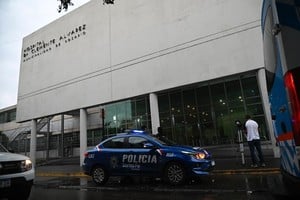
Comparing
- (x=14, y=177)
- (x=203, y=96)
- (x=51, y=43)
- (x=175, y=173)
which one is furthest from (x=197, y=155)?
(x=51, y=43)

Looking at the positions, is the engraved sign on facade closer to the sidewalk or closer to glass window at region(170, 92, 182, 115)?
glass window at region(170, 92, 182, 115)

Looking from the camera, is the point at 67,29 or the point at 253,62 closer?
the point at 253,62

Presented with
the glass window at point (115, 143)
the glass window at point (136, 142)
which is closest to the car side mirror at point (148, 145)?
the glass window at point (136, 142)

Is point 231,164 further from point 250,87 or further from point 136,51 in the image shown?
point 136,51

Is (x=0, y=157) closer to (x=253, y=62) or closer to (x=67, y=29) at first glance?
(x=253, y=62)

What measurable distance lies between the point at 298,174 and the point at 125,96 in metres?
15.9

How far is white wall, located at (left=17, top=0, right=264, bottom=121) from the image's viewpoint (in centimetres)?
1530

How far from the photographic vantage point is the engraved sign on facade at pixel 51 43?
2361 centimetres

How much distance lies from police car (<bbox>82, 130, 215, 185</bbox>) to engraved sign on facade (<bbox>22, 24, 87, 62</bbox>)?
15.1 meters

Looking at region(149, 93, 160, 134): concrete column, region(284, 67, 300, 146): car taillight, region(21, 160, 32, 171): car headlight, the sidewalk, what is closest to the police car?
the sidewalk

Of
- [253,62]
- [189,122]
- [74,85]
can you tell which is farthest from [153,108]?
[74,85]

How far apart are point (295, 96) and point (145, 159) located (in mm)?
6624

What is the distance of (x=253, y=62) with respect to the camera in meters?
14.3

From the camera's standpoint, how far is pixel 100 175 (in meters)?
10.3
